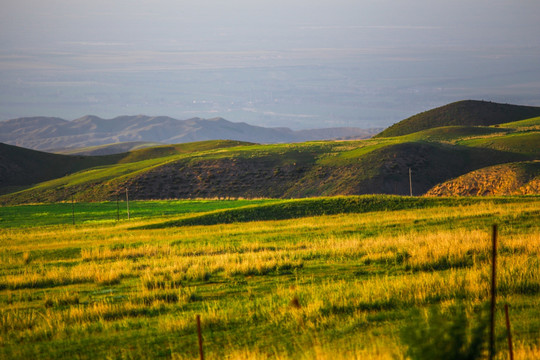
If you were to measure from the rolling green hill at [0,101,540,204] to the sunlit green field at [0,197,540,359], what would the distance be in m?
58.5

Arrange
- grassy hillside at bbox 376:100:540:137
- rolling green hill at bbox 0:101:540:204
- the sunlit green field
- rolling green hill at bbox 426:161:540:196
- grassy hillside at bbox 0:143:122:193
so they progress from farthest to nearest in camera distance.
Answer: grassy hillside at bbox 376:100:540:137
grassy hillside at bbox 0:143:122:193
rolling green hill at bbox 0:101:540:204
rolling green hill at bbox 426:161:540:196
the sunlit green field

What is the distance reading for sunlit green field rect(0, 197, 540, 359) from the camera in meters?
12.8

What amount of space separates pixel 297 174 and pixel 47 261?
74123 mm

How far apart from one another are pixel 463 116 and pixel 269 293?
184032 millimetres

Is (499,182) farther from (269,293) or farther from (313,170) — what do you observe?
(269,293)

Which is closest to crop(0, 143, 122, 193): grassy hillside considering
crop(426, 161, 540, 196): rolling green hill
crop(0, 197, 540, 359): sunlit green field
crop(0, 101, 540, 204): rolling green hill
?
crop(0, 101, 540, 204): rolling green hill

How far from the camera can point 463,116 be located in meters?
190

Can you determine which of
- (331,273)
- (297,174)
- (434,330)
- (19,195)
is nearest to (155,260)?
(331,273)

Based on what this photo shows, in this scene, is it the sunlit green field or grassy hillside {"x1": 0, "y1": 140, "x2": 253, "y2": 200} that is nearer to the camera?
the sunlit green field

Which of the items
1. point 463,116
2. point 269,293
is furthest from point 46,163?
point 269,293

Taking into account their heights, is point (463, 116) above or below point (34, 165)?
above

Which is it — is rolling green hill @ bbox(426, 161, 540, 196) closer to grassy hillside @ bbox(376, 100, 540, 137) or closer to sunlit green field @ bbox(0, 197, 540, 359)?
sunlit green field @ bbox(0, 197, 540, 359)

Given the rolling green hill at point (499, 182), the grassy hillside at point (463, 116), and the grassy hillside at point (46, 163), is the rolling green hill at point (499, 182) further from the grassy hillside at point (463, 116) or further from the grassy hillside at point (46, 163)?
the grassy hillside at point (463, 116)

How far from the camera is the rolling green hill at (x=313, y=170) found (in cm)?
9381
